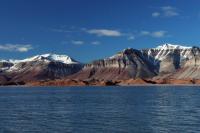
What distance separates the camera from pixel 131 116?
73.2 meters

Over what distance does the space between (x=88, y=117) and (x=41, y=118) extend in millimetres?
7228

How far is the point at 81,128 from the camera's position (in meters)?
58.9

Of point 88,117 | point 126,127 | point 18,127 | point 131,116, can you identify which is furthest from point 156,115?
point 18,127

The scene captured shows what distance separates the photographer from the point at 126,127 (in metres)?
59.1

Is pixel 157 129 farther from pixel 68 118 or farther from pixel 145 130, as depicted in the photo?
pixel 68 118

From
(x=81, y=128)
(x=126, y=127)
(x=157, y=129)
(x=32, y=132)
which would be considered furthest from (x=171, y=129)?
(x=32, y=132)

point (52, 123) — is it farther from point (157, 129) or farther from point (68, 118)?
point (157, 129)

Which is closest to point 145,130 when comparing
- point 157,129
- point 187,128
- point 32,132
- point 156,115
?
point 157,129

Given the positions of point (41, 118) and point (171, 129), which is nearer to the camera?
point (171, 129)

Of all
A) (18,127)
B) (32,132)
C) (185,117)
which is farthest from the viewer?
(185,117)

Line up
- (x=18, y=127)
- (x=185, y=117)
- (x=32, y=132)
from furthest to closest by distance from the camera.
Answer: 1. (x=185, y=117)
2. (x=18, y=127)
3. (x=32, y=132)

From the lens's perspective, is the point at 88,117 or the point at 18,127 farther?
the point at 88,117

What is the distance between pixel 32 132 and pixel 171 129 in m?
16.8

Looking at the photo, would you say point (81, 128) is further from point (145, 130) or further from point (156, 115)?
point (156, 115)
